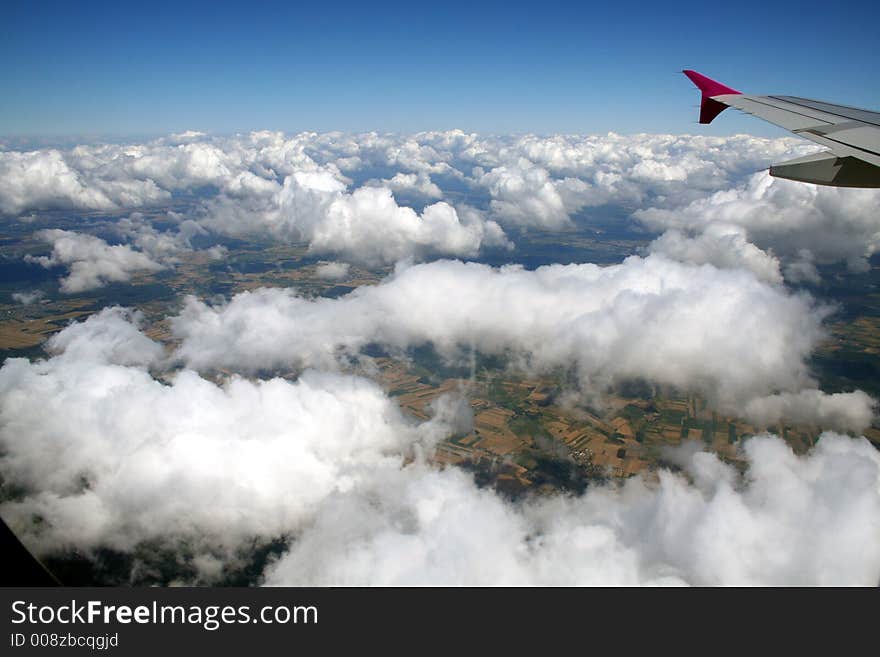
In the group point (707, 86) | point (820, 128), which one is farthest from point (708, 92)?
point (820, 128)

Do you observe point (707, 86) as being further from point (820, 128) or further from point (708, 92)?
point (820, 128)

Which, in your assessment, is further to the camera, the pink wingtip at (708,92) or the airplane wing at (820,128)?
the pink wingtip at (708,92)

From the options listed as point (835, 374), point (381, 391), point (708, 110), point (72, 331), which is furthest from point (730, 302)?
point (72, 331)

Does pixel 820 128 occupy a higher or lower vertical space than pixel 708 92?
lower

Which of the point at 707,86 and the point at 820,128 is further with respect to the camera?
the point at 707,86

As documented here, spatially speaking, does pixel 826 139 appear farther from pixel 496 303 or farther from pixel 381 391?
pixel 496 303
